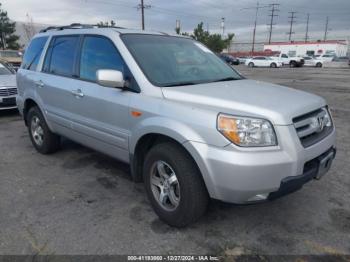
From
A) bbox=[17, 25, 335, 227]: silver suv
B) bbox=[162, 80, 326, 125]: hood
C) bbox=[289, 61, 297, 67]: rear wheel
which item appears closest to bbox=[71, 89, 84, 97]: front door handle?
bbox=[17, 25, 335, 227]: silver suv

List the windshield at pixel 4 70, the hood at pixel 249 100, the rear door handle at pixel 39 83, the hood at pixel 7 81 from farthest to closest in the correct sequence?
the windshield at pixel 4 70
the hood at pixel 7 81
the rear door handle at pixel 39 83
the hood at pixel 249 100

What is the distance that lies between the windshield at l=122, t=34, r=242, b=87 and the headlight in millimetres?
904

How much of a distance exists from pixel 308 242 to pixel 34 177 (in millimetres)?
3383

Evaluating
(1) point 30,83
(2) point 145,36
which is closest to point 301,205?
(2) point 145,36

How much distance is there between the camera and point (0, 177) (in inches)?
165

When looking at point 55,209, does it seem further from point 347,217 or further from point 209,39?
point 209,39

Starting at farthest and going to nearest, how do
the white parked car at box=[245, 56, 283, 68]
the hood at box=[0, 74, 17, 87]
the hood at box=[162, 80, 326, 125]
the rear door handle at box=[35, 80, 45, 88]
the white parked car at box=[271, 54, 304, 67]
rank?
the white parked car at box=[245, 56, 283, 68] → the white parked car at box=[271, 54, 304, 67] → the hood at box=[0, 74, 17, 87] → the rear door handle at box=[35, 80, 45, 88] → the hood at box=[162, 80, 326, 125]

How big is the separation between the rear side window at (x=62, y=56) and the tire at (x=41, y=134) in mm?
781

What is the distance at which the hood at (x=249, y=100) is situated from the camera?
2510mm

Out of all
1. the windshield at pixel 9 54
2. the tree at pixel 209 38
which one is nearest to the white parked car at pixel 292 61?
the tree at pixel 209 38

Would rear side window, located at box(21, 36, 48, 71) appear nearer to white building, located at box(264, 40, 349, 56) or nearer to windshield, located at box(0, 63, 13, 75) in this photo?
windshield, located at box(0, 63, 13, 75)

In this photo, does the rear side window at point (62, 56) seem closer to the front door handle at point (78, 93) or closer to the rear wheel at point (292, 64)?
the front door handle at point (78, 93)

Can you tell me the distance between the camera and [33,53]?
5.08 m

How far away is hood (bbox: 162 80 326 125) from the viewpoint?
8.23 ft
